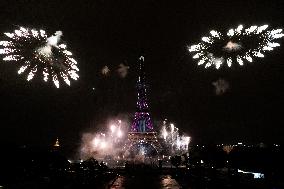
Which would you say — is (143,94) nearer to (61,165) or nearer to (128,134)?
(128,134)

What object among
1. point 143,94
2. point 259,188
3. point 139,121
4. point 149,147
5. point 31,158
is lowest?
point 259,188

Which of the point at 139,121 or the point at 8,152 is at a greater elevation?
the point at 139,121

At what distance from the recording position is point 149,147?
119688mm

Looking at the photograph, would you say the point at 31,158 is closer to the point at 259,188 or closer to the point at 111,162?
the point at 259,188

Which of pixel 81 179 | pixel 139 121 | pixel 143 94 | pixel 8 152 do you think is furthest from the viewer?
pixel 143 94

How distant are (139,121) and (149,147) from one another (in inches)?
343

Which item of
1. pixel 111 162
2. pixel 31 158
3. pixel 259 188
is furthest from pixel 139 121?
pixel 259 188

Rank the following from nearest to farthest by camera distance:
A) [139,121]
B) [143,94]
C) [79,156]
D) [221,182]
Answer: [221,182], [79,156], [139,121], [143,94]

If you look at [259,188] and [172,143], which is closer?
[259,188]

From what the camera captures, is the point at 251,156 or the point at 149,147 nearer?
the point at 251,156

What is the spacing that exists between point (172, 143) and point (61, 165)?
8970 centimetres

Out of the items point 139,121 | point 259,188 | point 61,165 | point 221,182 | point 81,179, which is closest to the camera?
point 259,188

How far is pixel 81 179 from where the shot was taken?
86.4 ft

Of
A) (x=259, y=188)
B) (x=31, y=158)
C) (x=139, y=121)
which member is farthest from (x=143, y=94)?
(x=259, y=188)
